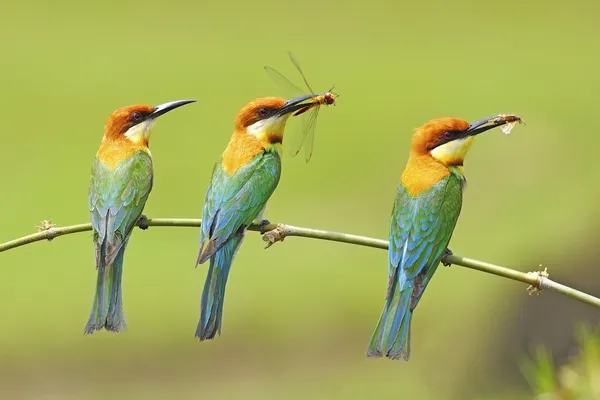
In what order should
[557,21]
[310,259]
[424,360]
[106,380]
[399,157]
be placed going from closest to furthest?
1. [424,360]
2. [106,380]
3. [310,259]
4. [399,157]
5. [557,21]

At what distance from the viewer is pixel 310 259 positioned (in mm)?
5750

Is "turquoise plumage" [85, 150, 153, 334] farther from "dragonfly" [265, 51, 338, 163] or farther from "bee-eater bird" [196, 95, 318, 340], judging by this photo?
"dragonfly" [265, 51, 338, 163]

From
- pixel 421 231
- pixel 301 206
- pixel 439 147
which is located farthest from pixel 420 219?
pixel 301 206

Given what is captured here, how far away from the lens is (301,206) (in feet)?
19.9

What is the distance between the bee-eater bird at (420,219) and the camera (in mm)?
1647

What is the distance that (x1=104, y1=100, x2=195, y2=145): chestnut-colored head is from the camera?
2.03m

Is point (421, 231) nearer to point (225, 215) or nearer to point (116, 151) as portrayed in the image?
point (225, 215)

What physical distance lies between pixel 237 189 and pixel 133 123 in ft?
0.78

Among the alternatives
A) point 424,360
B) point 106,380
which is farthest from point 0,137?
point 424,360

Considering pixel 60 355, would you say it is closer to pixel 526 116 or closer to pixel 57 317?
pixel 57 317

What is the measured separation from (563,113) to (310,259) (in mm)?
2137

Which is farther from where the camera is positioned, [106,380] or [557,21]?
[557,21]

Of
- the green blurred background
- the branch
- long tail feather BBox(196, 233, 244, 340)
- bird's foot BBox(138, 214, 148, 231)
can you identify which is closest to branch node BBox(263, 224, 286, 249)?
the branch

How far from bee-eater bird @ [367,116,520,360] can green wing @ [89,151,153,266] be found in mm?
393
